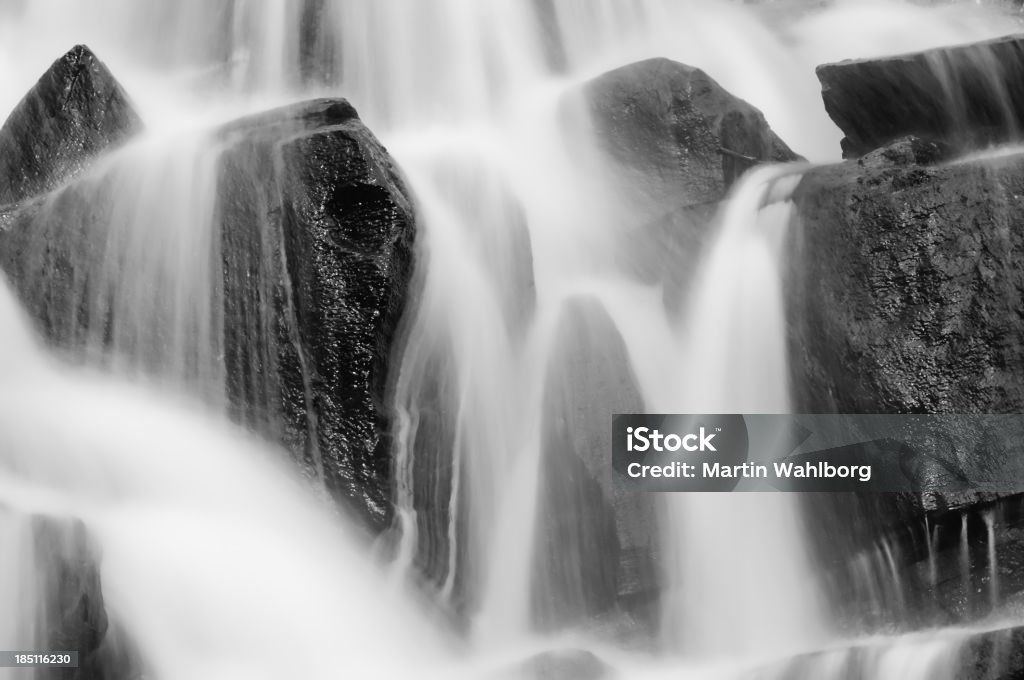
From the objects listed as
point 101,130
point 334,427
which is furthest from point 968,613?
point 101,130

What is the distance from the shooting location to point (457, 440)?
7.78 metres

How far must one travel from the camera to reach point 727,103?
9719mm

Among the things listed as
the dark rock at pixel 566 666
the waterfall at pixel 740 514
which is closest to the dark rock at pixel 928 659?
the dark rock at pixel 566 666

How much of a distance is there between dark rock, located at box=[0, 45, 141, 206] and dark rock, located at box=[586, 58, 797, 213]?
4178mm

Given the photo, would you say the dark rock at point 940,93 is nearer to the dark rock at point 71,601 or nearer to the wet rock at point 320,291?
the wet rock at point 320,291

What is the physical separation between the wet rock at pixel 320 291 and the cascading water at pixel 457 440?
19 centimetres

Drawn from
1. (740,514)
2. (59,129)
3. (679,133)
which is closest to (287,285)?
(59,129)

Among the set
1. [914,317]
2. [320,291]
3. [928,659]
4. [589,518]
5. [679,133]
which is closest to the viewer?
[928,659]

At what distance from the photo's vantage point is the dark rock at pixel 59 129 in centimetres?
868

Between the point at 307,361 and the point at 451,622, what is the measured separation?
6.18 ft

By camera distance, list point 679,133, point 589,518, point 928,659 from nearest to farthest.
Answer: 1. point 928,659
2. point 589,518
3. point 679,133

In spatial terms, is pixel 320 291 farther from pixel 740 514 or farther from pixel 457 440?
pixel 740 514

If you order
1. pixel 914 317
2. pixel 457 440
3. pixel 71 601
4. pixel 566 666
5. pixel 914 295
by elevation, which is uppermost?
pixel 914 295

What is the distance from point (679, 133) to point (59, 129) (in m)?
4.94
